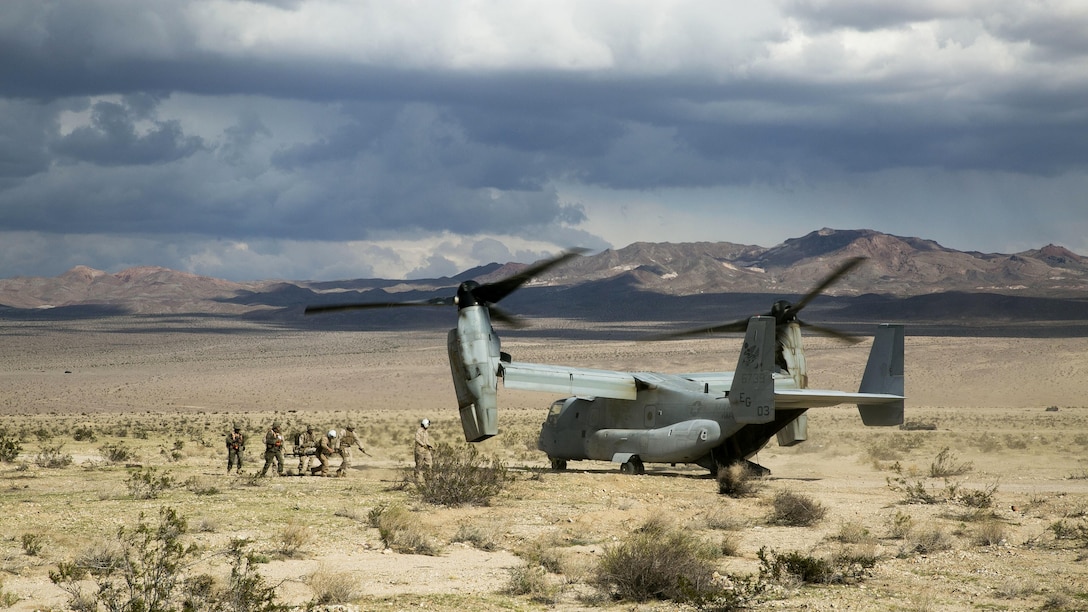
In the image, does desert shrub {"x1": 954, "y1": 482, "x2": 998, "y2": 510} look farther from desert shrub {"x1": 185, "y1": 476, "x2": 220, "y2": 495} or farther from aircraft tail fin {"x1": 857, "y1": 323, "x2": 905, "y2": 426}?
desert shrub {"x1": 185, "y1": 476, "x2": 220, "y2": 495}

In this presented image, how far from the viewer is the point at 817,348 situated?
106250 mm

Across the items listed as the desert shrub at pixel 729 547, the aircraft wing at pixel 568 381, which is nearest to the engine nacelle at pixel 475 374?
the aircraft wing at pixel 568 381

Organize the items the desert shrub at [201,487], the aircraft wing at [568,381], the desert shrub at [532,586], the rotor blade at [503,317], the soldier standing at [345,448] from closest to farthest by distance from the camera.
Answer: the desert shrub at [532,586] < the desert shrub at [201,487] < the aircraft wing at [568,381] < the rotor blade at [503,317] < the soldier standing at [345,448]

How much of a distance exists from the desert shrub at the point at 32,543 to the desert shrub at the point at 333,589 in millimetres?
4779

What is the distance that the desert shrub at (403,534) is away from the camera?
17.2 meters

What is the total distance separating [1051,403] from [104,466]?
6529 cm

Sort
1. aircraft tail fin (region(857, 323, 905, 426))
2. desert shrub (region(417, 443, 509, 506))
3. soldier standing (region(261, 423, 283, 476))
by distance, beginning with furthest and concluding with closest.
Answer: aircraft tail fin (region(857, 323, 905, 426))
soldier standing (region(261, 423, 283, 476))
desert shrub (region(417, 443, 509, 506))

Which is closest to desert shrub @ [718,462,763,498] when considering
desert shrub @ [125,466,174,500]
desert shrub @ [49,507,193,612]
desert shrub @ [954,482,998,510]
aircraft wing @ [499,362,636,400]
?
aircraft wing @ [499,362,636,400]

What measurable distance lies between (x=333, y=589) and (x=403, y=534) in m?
4.38

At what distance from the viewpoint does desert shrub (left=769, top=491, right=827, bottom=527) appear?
2043cm

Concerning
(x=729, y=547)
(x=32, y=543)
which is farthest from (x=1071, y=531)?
(x=32, y=543)

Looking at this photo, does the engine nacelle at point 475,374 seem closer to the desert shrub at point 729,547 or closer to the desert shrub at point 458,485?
the desert shrub at point 458,485

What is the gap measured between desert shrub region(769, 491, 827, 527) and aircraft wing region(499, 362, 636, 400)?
23.9ft

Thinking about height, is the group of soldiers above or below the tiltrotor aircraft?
below
